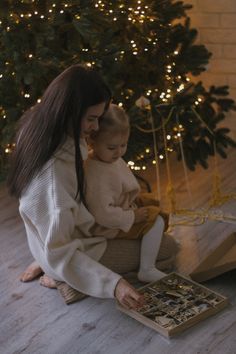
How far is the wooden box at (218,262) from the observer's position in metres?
2.22

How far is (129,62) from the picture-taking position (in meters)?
3.13

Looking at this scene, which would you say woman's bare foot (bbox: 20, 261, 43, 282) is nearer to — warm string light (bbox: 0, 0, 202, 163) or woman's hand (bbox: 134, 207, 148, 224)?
woman's hand (bbox: 134, 207, 148, 224)

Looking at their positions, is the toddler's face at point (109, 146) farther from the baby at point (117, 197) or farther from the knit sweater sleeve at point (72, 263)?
the knit sweater sleeve at point (72, 263)

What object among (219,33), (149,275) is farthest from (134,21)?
(149,275)

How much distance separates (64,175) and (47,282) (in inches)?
18.5

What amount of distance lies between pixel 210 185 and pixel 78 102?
1.37 meters

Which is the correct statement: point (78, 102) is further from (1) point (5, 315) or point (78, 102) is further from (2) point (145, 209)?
(1) point (5, 315)

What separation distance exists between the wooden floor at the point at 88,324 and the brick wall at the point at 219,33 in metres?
1.43

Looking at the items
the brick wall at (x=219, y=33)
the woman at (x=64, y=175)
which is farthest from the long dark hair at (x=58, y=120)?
the brick wall at (x=219, y=33)

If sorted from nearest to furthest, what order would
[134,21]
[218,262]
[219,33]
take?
1. [218,262]
2. [134,21]
3. [219,33]

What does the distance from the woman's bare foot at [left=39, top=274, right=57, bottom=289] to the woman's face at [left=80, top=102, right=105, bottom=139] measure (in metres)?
0.58

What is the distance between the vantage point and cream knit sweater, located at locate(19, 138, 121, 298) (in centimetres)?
209

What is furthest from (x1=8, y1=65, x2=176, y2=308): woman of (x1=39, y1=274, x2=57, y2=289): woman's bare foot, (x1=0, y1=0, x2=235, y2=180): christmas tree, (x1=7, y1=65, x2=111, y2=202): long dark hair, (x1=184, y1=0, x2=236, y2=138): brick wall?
(x1=184, y1=0, x2=236, y2=138): brick wall

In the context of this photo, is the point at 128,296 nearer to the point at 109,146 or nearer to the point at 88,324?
the point at 88,324
